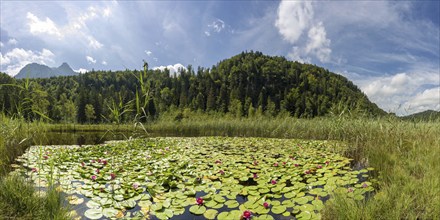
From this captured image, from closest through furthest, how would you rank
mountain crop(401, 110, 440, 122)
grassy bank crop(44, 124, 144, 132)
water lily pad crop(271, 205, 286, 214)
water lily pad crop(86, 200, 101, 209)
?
1. water lily pad crop(271, 205, 286, 214)
2. water lily pad crop(86, 200, 101, 209)
3. grassy bank crop(44, 124, 144, 132)
4. mountain crop(401, 110, 440, 122)

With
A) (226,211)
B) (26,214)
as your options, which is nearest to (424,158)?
(226,211)

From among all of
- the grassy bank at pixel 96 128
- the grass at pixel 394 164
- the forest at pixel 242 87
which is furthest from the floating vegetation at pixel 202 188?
the forest at pixel 242 87

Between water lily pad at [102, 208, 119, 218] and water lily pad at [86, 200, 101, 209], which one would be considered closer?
water lily pad at [102, 208, 119, 218]

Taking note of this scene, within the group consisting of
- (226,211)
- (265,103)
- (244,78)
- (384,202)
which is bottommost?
(226,211)

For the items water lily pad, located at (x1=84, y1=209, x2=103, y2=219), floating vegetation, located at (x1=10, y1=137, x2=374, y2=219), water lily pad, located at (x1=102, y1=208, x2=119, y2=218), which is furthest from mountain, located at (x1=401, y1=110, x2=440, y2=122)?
water lily pad, located at (x1=84, y1=209, x2=103, y2=219)

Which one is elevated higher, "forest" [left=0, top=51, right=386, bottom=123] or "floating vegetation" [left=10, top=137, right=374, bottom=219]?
"forest" [left=0, top=51, right=386, bottom=123]

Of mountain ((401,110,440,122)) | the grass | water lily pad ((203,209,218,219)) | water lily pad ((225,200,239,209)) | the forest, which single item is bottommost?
water lily pad ((203,209,218,219))

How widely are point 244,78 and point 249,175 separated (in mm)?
99034

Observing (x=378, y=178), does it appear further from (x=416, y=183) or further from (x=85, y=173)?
(x=85, y=173)

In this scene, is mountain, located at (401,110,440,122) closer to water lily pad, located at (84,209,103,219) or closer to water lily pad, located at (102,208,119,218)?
water lily pad, located at (102,208,119,218)

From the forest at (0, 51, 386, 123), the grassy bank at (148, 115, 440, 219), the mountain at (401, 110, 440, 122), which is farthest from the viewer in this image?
the forest at (0, 51, 386, 123)

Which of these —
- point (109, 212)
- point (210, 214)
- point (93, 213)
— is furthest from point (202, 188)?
point (93, 213)

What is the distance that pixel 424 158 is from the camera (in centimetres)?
450

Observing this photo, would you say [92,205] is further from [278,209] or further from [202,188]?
[278,209]
